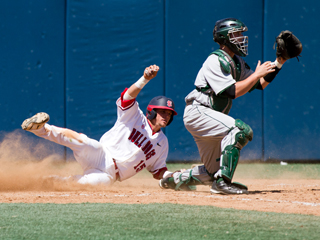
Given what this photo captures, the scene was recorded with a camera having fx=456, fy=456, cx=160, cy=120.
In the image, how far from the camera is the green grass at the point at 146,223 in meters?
2.49

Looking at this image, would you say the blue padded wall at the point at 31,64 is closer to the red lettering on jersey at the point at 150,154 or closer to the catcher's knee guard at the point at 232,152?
the red lettering on jersey at the point at 150,154

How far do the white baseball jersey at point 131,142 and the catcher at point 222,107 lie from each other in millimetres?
373

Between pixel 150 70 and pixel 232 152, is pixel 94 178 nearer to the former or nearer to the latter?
pixel 150 70

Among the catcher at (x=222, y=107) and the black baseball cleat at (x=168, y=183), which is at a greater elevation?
the catcher at (x=222, y=107)

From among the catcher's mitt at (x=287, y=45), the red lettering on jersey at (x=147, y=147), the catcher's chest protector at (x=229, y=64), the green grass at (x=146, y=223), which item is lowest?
the green grass at (x=146, y=223)

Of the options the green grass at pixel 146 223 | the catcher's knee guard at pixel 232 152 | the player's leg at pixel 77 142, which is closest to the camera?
the green grass at pixel 146 223

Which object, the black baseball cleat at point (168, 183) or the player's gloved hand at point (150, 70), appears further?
the black baseball cleat at point (168, 183)

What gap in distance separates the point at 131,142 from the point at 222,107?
A: 0.97 meters

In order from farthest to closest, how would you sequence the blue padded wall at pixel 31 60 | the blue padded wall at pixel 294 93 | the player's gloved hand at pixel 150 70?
the blue padded wall at pixel 294 93 < the blue padded wall at pixel 31 60 < the player's gloved hand at pixel 150 70

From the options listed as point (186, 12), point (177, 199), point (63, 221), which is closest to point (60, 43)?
point (186, 12)

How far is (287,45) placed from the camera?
178 inches

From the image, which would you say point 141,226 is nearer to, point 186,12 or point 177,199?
point 177,199

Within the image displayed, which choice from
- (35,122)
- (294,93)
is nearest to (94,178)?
(35,122)

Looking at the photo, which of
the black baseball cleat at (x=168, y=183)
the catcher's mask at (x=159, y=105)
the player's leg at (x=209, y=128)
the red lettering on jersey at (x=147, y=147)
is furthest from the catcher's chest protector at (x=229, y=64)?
the black baseball cleat at (x=168, y=183)
